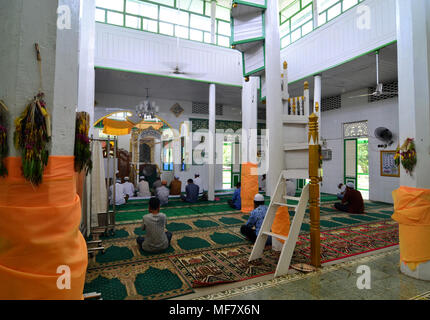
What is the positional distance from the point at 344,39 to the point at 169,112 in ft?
19.5

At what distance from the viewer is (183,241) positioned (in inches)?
141

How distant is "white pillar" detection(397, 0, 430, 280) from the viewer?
247 centimetres

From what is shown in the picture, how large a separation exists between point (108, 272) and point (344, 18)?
281 inches

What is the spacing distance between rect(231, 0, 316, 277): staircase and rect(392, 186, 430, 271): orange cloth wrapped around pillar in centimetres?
98

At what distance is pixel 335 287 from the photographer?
2.22 m

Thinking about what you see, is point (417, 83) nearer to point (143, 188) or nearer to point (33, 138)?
point (33, 138)

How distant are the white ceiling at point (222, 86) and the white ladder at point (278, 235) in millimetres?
4568

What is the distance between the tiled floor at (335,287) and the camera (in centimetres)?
206

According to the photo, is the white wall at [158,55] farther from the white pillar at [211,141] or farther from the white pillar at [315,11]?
the white pillar at [315,11]

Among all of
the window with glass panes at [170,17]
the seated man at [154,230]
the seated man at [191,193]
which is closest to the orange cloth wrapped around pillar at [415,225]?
the seated man at [154,230]

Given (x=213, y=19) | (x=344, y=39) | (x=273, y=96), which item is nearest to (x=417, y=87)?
(x=273, y=96)

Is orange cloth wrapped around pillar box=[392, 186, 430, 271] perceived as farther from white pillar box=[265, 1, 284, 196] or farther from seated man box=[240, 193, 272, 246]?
seated man box=[240, 193, 272, 246]
